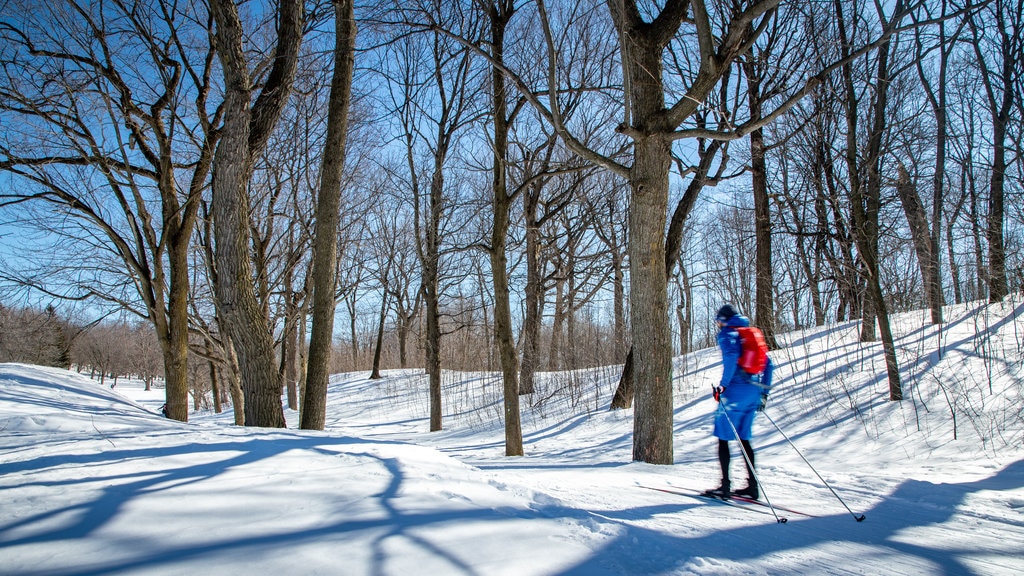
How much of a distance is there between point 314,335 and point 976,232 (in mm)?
14959

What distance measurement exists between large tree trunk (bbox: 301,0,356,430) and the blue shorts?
4.81m

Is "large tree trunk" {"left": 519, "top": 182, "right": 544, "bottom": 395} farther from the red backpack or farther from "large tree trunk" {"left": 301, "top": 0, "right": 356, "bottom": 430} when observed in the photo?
the red backpack

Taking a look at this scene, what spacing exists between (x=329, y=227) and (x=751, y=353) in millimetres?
5246

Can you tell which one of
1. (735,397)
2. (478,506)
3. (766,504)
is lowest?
(766,504)

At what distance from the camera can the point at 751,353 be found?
4172 mm

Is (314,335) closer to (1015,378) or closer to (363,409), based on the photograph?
(1015,378)

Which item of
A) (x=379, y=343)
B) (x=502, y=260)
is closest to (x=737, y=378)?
(x=502, y=260)

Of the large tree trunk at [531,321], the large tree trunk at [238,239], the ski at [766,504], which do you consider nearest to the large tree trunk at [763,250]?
the large tree trunk at [531,321]

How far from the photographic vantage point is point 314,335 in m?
6.40

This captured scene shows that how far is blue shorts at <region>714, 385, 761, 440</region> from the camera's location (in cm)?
421

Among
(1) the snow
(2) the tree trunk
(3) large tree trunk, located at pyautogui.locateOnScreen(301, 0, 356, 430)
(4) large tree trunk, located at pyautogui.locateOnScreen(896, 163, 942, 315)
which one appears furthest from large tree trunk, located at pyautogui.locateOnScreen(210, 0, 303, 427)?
(2) the tree trunk

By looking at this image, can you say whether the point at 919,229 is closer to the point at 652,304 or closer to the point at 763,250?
the point at 763,250

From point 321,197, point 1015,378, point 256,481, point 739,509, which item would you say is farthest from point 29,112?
point 1015,378

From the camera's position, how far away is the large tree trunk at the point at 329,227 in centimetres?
640
